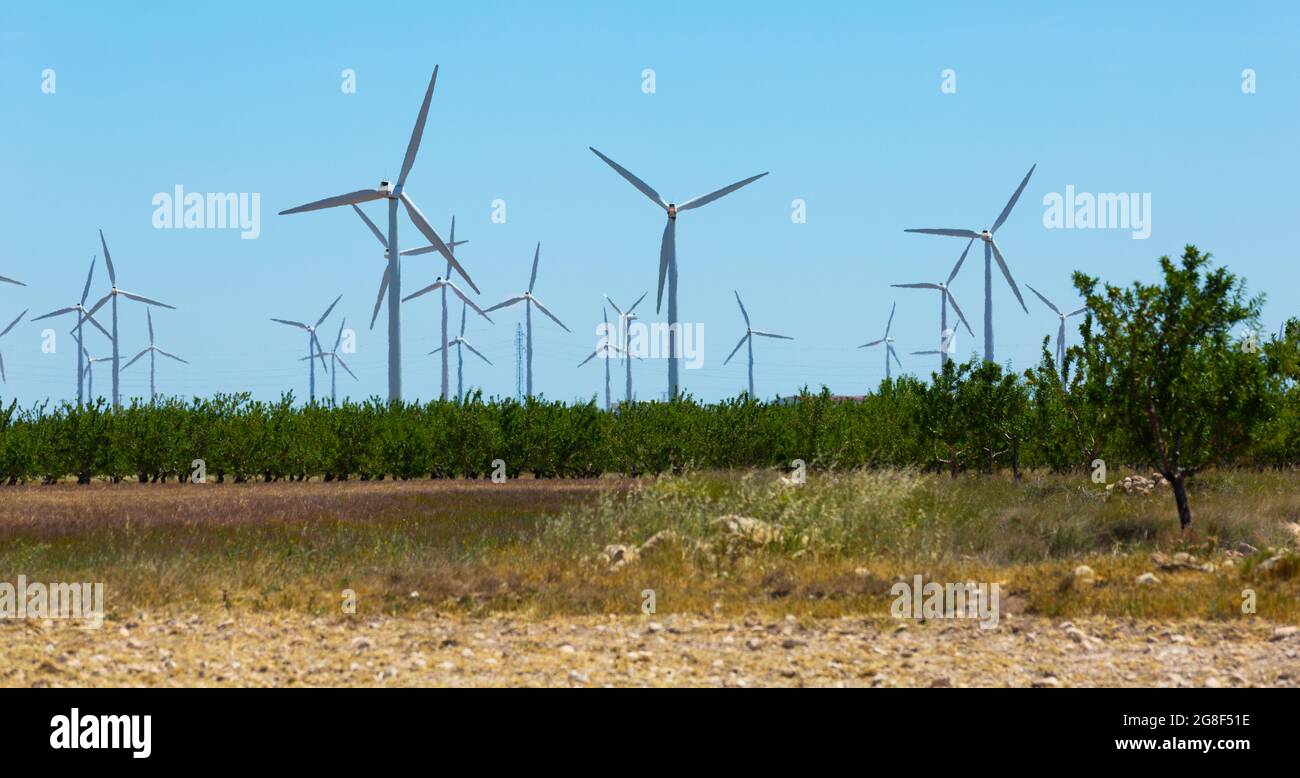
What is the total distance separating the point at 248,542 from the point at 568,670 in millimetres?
11979

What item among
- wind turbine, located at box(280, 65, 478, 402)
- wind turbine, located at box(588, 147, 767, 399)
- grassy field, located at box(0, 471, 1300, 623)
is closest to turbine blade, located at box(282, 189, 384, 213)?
wind turbine, located at box(280, 65, 478, 402)

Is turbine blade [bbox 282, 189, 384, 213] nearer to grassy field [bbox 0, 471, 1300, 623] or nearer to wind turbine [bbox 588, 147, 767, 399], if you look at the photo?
wind turbine [bbox 588, 147, 767, 399]

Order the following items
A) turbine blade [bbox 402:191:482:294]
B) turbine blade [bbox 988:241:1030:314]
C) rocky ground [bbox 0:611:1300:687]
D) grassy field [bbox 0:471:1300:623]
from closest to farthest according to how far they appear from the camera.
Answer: rocky ground [bbox 0:611:1300:687], grassy field [bbox 0:471:1300:623], turbine blade [bbox 402:191:482:294], turbine blade [bbox 988:241:1030:314]

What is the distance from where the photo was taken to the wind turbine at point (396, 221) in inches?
1863

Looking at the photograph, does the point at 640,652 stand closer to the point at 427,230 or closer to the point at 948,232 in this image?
the point at 427,230

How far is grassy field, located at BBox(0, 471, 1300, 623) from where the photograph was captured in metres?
14.0

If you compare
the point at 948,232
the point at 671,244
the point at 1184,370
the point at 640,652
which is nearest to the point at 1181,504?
the point at 1184,370

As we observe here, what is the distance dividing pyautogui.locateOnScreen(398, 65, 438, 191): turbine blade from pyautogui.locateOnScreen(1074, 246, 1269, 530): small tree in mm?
33679

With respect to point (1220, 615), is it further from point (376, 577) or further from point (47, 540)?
point (47, 540)

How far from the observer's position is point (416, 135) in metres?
49.0

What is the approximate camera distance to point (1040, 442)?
35.1 meters

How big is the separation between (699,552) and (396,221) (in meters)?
35.3

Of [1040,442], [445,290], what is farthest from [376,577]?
[445,290]

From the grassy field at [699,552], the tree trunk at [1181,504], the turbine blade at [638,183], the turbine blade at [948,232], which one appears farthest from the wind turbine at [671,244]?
the tree trunk at [1181,504]
